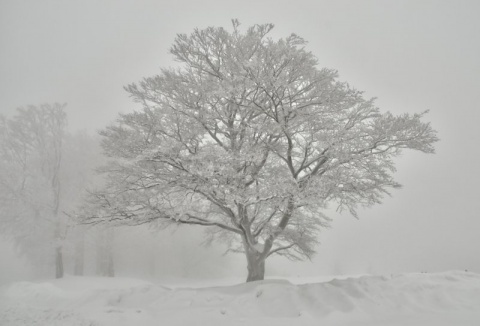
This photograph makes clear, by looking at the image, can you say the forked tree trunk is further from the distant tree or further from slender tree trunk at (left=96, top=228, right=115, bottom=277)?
slender tree trunk at (left=96, top=228, right=115, bottom=277)

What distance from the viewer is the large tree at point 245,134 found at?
286 inches

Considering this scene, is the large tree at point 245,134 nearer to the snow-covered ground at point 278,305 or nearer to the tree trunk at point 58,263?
the snow-covered ground at point 278,305

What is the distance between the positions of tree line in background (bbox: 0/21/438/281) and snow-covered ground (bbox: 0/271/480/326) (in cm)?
225

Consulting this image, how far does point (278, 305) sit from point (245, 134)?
203 inches

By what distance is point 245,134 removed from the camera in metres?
9.14

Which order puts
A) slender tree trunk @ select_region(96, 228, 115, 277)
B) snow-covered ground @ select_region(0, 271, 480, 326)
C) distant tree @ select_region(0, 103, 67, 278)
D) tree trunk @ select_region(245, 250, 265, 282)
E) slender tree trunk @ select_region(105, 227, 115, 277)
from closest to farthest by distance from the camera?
snow-covered ground @ select_region(0, 271, 480, 326) → tree trunk @ select_region(245, 250, 265, 282) → distant tree @ select_region(0, 103, 67, 278) → slender tree trunk @ select_region(96, 228, 115, 277) → slender tree trunk @ select_region(105, 227, 115, 277)

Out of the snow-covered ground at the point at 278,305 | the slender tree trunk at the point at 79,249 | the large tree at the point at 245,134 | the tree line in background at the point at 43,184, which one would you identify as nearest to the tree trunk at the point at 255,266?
the large tree at the point at 245,134

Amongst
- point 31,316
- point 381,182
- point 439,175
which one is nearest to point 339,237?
point 439,175

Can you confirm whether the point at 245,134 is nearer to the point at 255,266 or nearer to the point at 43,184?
the point at 255,266

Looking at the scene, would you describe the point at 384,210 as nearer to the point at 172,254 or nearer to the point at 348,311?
the point at 172,254

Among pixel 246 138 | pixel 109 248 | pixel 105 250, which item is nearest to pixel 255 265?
pixel 246 138

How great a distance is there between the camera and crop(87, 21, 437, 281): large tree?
7.26 metres

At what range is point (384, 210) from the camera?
78.9 metres

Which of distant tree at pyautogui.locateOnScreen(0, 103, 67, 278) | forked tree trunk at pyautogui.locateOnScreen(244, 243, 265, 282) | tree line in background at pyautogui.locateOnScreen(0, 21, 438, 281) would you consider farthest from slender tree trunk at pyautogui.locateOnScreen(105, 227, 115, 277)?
forked tree trunk at pyautogui.locateOnScreen(244, 243, 265, 282)
